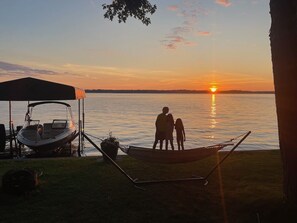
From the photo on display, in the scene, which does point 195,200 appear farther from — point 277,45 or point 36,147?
point 36,147

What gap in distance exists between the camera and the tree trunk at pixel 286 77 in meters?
6.42

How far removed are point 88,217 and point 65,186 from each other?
243cm

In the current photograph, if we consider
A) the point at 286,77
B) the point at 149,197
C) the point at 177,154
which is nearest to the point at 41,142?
the point at 177,154

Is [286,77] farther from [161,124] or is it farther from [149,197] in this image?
[161,124]

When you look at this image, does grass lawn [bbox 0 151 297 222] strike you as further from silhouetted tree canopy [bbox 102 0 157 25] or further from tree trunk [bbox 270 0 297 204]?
silhouetted tree canopy [bbox 102 0 157 25]

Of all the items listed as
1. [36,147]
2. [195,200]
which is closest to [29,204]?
[195,200]

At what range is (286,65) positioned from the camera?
655 cm

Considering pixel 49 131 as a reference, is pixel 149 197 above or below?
below

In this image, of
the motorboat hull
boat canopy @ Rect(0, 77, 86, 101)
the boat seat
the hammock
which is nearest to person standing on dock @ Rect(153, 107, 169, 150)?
boat canopy @ Rect(0, 77, 86, 101)

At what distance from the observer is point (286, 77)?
6570 millimetres

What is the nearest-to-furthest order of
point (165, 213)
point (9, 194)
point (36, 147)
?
point (165, 213) < point (9, 194) < point (36, 147)

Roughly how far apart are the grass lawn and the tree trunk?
76 cm

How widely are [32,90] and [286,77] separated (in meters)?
9.37

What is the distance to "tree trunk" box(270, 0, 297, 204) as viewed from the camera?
21.1ft
